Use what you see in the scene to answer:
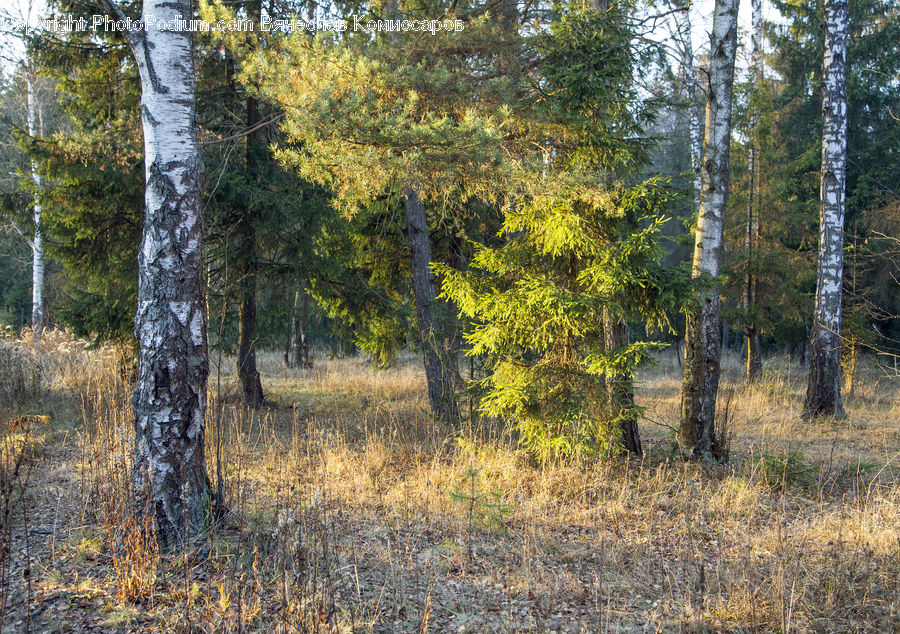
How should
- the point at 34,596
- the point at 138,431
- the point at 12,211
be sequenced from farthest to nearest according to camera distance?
the point at 12,211, the point at 138,431, the point at 34,596

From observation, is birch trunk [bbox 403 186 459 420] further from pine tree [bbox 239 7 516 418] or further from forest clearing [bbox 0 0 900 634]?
pine tree [bbox 239 7 516 418]

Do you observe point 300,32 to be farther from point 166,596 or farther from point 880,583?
point 880,583

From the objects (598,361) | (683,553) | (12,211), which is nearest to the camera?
(683,553)

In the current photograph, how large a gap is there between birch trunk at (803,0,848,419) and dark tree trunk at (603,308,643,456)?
213 inches

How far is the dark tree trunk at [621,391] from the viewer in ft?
19.7

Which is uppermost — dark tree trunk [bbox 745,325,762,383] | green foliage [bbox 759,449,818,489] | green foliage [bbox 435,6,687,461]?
green foliage [bbox 435,6,687,461]

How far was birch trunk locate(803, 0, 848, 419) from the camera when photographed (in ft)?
32.1

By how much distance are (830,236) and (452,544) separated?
9.43 m

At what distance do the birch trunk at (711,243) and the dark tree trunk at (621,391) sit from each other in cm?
84

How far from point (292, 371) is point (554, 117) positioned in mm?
11805

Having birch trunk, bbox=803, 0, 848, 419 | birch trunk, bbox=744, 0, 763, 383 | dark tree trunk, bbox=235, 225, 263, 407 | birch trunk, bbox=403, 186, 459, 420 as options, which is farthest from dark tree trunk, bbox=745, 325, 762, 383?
dark tree trunk, bbox=235, 225, 263, 407

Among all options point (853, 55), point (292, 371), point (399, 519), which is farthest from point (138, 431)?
point (853, 55)

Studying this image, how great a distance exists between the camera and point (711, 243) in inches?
272

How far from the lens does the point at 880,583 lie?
3781 millimetres
